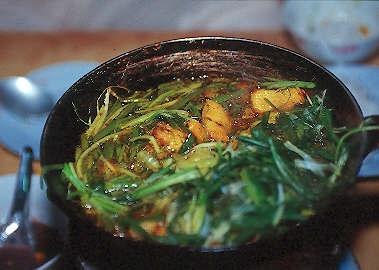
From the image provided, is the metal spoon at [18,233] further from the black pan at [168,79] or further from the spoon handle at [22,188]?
the black pan at [168,79]

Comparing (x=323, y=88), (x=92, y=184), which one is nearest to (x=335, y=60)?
(x=323, y=88)

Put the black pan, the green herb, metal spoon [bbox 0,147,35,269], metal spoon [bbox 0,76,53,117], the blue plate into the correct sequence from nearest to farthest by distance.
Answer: the black pan → the green herb → metal spoon [bbox 0,147,35,269] → the blue plate → metal spoon [bbox 0,76,53,117]

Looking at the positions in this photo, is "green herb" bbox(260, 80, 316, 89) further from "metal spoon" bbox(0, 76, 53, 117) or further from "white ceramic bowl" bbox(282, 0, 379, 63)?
"metal spoon" bbox(0, 76, 53, 117)

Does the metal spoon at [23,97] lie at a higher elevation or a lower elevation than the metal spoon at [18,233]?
higher

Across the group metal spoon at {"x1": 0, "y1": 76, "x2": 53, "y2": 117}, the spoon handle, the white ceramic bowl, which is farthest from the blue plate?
the white ceramic bowl

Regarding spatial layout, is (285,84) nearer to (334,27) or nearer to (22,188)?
(22,188)

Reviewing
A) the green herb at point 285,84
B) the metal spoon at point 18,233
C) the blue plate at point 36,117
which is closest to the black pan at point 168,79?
the green herb at point 285,84
